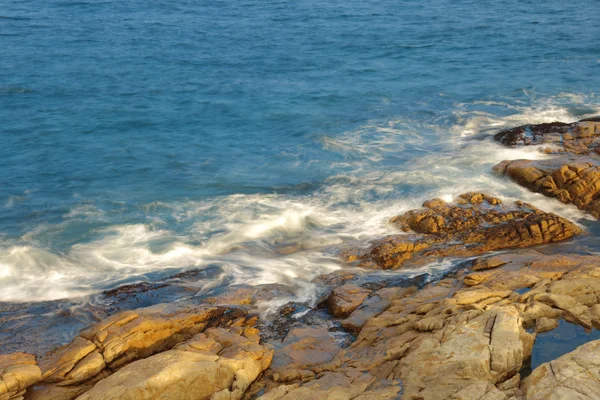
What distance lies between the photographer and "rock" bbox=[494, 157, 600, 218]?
17547mm

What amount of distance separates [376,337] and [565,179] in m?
9.82

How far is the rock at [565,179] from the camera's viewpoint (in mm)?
17547

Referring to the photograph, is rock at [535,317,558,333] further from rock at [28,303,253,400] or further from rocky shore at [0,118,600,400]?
rock at [28,303,253,400]

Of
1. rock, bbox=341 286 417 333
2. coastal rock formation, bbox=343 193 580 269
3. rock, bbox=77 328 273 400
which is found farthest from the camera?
coastal rock formation, bbox=343 193 580 269

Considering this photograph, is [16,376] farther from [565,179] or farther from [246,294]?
[565,179]

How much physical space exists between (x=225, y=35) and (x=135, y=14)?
929cm

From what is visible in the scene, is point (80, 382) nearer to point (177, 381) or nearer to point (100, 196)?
point (177, 381)

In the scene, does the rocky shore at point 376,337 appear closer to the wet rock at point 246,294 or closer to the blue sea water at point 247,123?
the wet rock at point 246,294

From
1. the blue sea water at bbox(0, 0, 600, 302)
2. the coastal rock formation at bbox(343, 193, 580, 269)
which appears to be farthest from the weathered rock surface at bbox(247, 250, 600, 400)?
the blue sea water at bbox(0, 0, 600, 302)

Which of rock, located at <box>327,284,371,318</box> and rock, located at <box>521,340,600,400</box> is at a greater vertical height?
rock, located at <box>521,340,600,400</box>

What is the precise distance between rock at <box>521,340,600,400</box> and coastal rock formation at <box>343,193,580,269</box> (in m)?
6.16

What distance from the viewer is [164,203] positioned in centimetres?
2012

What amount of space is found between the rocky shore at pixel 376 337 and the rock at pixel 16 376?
0.07 feet

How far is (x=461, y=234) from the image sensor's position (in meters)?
16.1
